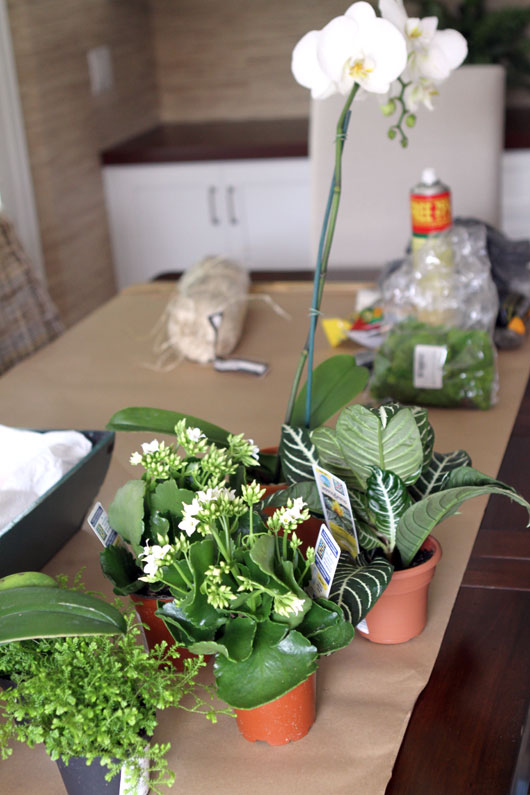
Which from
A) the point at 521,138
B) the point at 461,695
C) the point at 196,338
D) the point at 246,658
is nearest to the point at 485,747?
the point at 461,695

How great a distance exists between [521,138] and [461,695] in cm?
222

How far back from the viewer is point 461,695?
721mm

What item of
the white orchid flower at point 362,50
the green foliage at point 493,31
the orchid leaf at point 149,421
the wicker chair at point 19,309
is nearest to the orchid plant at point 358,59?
→ the white orchid flower at point 362,50

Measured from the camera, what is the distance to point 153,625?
745 millimetres

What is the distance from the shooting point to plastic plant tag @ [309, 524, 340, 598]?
A: 66cm

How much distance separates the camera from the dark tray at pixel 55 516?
85cm

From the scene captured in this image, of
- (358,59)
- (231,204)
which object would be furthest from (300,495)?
(231,204)

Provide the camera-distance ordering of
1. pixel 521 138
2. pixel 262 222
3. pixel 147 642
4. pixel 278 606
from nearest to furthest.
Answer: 1. pixel 278 606
2. pixel 147 642
3. pixel 521 138
4. pixel 262 222

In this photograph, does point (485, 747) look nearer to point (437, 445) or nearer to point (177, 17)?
point (437, 445)

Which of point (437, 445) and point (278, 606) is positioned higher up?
point (278, 606)

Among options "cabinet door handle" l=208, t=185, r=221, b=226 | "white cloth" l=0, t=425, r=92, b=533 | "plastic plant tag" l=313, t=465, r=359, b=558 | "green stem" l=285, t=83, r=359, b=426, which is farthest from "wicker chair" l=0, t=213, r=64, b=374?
"plastic plant tag" l=313, t=465, r=359, b=558

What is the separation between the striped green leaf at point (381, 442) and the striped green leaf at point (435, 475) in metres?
0.05

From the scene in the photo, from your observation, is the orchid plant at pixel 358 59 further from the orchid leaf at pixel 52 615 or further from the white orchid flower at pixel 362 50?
the orchid leaf at pixel 52 615

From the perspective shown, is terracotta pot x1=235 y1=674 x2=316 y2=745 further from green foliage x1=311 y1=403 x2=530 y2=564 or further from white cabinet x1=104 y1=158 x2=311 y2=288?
white cabinet x1=104 y1=158 x2=311 y2=288
